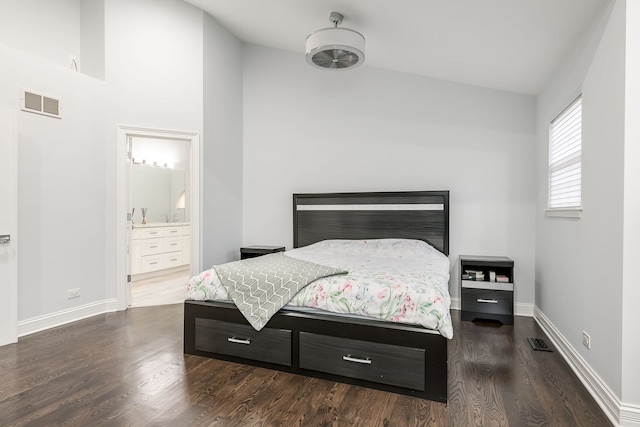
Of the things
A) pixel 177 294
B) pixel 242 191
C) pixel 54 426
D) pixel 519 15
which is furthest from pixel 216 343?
pixel 519 15

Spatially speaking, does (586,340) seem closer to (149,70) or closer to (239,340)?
(239,340)

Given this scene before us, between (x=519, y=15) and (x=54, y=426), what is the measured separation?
3767 mm

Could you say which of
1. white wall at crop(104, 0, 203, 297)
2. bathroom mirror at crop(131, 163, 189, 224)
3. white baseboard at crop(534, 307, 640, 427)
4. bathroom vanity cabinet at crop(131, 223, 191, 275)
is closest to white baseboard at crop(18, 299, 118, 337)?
white wall at crop(104, 0, 203, 297)

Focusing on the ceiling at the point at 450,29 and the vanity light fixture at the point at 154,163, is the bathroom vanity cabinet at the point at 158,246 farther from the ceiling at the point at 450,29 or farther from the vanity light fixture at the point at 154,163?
the ceiling at the point at 450,29

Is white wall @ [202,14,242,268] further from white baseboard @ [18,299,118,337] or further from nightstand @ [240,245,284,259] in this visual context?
white baseboard @ [18,299,118,337]

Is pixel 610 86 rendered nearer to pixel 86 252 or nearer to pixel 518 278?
pixel 518 278

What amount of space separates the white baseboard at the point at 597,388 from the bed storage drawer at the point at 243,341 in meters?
1.85

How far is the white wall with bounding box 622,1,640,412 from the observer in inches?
69.7

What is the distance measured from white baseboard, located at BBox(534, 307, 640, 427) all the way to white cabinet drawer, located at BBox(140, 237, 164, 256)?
5507 millimetres

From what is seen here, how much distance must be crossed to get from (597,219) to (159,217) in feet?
21.2

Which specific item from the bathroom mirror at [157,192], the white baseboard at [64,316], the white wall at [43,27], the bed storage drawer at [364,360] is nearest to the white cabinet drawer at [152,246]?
the bathroom mirror at [157,192]

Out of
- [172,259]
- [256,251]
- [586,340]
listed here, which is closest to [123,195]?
[256,251]

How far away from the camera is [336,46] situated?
306 cm

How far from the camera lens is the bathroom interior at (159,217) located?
18.1ft
